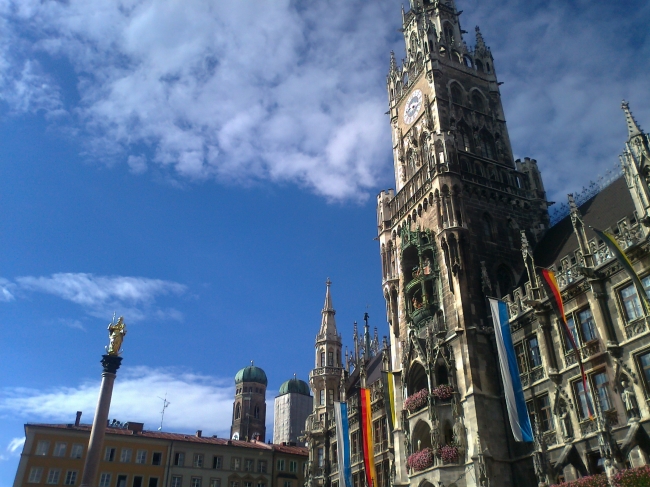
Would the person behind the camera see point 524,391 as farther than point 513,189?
No

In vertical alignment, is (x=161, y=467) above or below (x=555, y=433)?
above

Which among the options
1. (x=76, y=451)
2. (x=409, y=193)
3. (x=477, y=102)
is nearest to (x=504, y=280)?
(x=409, y=193)

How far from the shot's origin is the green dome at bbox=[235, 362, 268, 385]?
5517 inches

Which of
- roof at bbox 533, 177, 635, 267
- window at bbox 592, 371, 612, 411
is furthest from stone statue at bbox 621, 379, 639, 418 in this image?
roof at bbox 533, 177, 635, 267

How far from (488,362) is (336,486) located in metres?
24.1

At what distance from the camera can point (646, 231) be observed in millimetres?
28469

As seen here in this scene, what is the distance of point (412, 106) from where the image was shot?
55.0m

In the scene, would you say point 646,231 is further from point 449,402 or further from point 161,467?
point 161,467

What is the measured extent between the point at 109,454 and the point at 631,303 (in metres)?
55.5

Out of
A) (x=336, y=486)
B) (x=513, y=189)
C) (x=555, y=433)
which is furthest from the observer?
(x=336, y=486)

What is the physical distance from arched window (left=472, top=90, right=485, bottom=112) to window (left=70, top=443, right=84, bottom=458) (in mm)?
53434

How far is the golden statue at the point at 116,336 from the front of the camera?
41.6 meters

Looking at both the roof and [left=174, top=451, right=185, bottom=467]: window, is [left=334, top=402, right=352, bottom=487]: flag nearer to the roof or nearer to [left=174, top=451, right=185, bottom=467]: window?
the roof

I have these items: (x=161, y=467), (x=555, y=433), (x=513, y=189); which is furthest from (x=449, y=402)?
(x=161, y=467)
